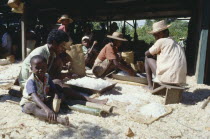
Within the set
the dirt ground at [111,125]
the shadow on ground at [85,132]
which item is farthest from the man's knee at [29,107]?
the shadow on ground at [85,132]

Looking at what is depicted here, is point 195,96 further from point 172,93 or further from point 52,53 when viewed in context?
point 52,53

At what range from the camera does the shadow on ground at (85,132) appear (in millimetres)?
3024

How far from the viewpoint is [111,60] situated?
5.71 metres

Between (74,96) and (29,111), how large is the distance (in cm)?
88

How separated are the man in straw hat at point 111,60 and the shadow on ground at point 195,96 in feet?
4.62

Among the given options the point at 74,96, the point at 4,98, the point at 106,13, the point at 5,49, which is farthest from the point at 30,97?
the point at 106,13

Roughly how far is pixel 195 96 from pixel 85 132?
8.85 feet

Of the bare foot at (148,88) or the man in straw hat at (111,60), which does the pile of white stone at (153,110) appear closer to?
the bare foot at (148,88)

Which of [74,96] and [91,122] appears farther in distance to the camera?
[74,96]

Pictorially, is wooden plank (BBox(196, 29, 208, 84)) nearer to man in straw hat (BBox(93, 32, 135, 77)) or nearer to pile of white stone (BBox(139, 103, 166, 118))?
man in straw hat (BBox(93, 32, 135, 77))

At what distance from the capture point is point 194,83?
577 centimetres

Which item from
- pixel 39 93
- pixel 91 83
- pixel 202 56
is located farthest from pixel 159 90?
pixel 39 93

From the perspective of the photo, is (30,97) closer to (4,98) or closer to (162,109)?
(4,98)

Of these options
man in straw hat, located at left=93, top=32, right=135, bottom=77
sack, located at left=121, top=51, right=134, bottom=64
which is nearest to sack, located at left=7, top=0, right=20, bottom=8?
man in straw hat, located at left=93, top=32, right=135, bottom=77
